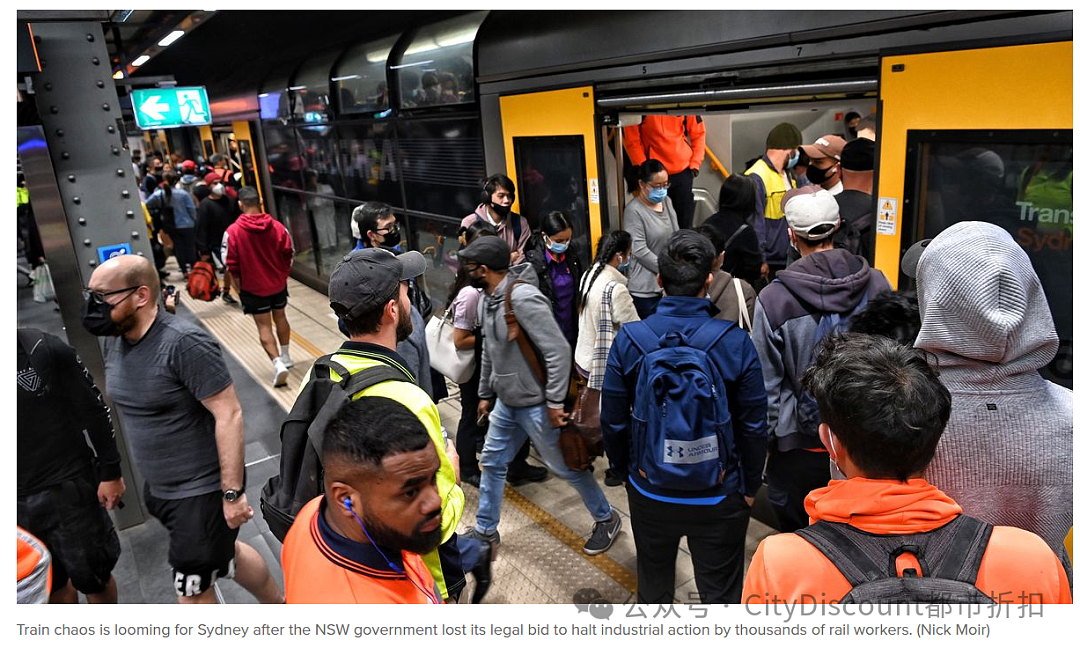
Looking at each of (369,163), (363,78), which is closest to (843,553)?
(363,78)

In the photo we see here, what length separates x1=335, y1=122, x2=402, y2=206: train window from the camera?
6.66 m

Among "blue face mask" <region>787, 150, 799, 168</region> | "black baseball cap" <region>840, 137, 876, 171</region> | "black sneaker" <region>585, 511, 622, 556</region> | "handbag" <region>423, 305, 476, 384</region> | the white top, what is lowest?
"black sneaker" <region>585, 511, 622, 556</region>

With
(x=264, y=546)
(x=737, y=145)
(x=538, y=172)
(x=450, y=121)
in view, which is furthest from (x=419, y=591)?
(x=737, y=145)

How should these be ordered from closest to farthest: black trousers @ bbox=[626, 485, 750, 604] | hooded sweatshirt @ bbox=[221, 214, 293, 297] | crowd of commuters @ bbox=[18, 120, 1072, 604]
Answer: crowd of commuters @ bbox=[18, 120, 1072, 604], black trousers @ bbox=[626, 485, 750, 604], hooded sweatshirt @ bbox=[221, 214, 293, 297]

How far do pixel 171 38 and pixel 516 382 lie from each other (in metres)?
6.10

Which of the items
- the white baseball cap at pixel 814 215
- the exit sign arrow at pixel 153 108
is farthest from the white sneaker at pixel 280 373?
the exit sign arrow at pixel 153 108

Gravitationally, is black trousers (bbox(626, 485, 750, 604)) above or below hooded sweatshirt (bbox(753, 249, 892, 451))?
below

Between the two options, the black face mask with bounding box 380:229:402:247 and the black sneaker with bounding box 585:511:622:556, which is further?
the black face mask with bounding box 380:229:402:247

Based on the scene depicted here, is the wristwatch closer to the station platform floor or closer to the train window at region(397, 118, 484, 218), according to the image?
the station platform floor

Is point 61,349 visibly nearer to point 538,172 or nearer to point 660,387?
point 660,387

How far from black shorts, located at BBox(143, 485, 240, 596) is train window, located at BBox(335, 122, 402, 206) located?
4.45 m

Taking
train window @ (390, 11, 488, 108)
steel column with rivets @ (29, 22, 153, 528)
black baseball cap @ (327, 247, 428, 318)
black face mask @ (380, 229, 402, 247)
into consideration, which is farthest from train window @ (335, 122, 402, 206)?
black baseball cap @ (327, 247, 428, 318)

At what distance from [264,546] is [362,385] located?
211 cm

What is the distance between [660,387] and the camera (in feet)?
7.04
